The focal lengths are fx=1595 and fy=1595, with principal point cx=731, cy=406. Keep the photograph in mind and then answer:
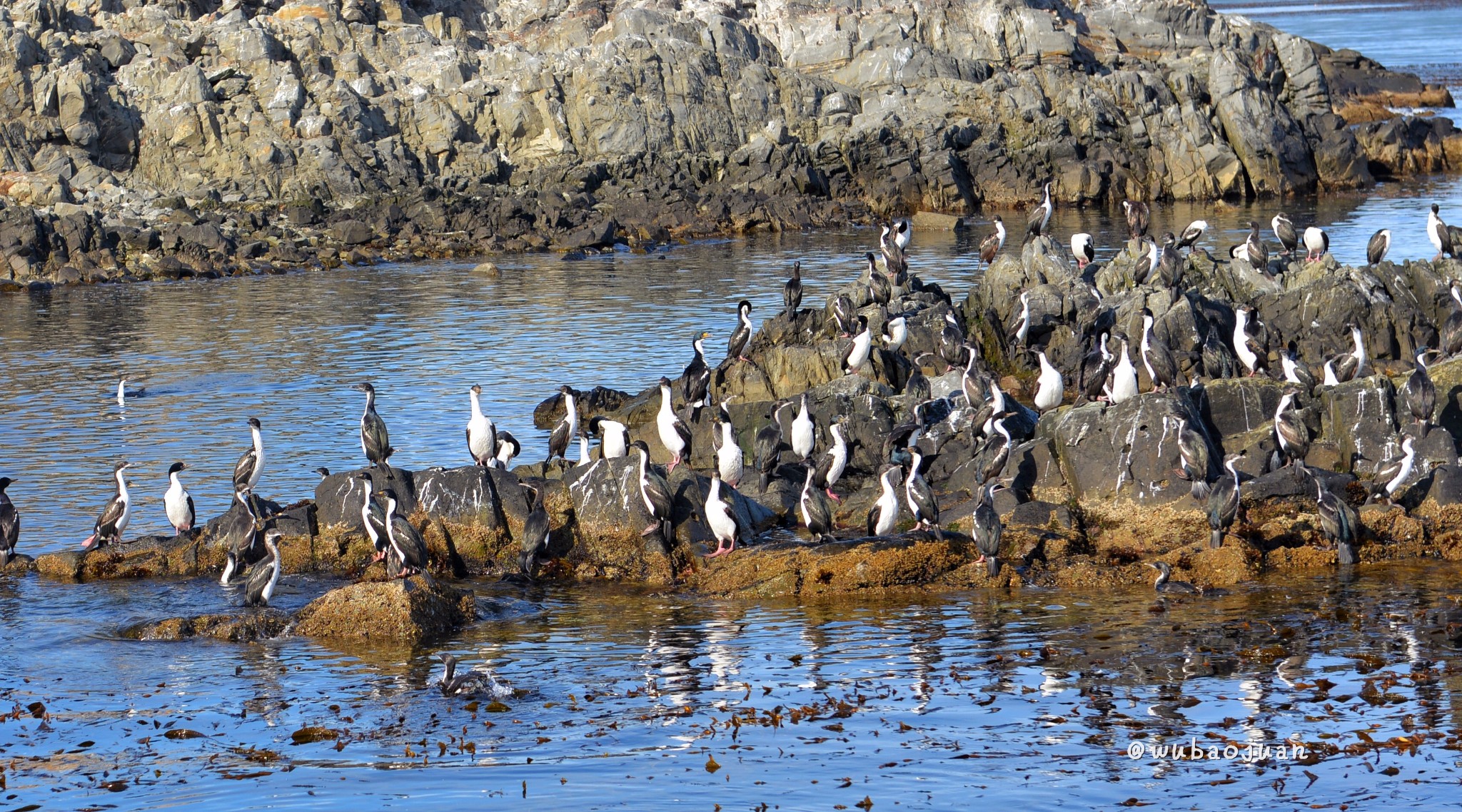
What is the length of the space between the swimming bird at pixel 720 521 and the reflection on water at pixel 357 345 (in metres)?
7.82

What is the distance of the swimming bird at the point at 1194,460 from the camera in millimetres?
20547

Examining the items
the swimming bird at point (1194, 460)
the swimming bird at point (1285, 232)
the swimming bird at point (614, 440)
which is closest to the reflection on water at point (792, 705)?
the swimming bird at point (1194, 460)

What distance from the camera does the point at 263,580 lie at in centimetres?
1886

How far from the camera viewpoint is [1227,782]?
12.6 meters

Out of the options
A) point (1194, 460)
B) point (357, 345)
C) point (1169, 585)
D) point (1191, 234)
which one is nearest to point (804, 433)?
point (1194, 460)

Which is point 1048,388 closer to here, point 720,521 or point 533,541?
point 720,521

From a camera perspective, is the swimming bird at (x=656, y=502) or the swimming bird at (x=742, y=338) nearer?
the swimming bird at (x=656, y=502)

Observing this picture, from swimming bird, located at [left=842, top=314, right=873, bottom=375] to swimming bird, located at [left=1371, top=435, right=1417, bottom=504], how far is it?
29.7 feet

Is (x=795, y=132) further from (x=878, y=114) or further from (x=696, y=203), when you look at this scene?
(x=696, y=203)

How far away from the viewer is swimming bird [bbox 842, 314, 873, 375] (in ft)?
90.2

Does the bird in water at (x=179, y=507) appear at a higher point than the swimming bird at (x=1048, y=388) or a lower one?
lower

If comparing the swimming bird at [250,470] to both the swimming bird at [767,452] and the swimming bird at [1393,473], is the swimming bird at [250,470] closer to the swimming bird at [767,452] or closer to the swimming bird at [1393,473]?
the swimming bird at [767,452]

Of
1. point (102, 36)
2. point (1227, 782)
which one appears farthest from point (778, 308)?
point (102, 36)

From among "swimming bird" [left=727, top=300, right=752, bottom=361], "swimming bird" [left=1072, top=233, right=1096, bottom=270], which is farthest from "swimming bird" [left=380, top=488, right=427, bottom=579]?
"swimming bird" [left=1072, top=233, right=1096, bottom=270]
